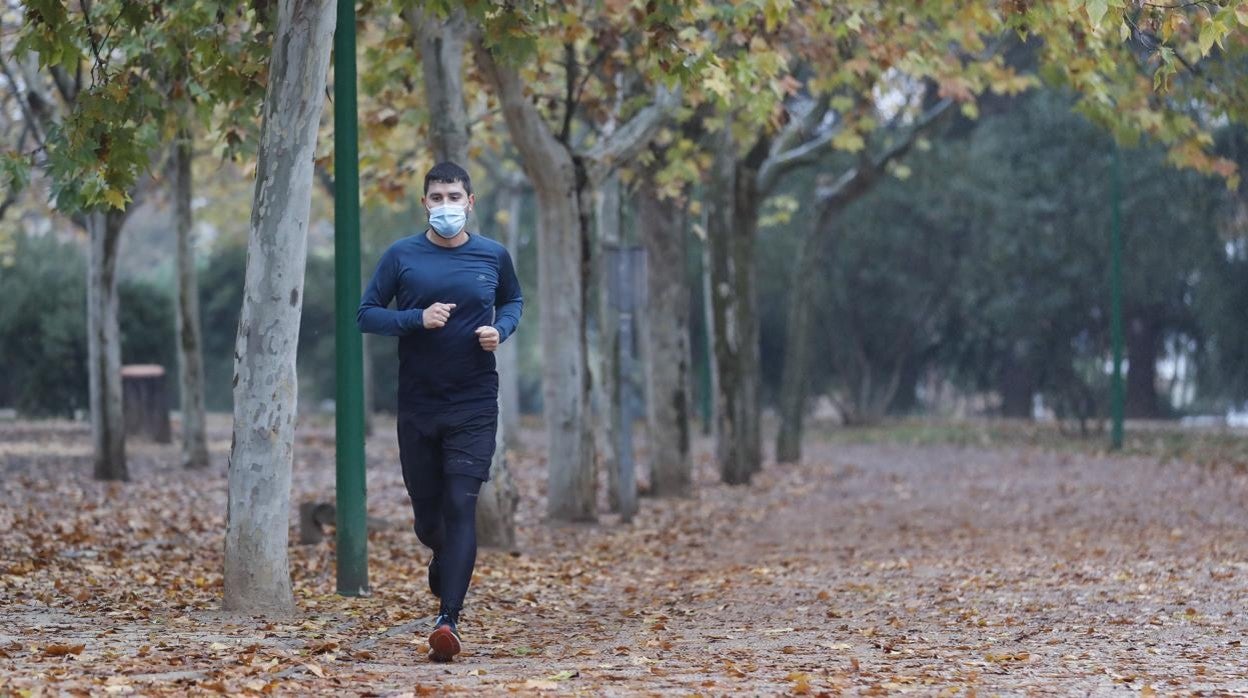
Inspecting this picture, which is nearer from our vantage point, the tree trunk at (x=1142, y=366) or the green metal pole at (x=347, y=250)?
the green metal pole at (x=347, y=250)

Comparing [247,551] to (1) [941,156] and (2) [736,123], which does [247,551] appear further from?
(1) [941,156]

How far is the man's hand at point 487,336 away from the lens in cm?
769

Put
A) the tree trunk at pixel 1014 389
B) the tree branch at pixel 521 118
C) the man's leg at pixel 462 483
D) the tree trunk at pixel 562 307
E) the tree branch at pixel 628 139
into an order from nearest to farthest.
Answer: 1. the man's leg at pixel 462 483
2. the tree branch at pixel 521 118
3. the tree trunk at pixel 562 307
4. the tree branch at pixel 628 139
5. the tree trunk at pixel 1014 389

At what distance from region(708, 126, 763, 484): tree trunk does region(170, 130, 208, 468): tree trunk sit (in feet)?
20.7

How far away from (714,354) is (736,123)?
3.27 meters

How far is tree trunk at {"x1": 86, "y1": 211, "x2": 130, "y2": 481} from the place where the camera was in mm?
19312

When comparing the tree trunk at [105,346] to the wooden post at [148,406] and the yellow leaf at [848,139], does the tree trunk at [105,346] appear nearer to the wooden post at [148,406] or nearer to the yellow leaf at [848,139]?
the yellow leaf at [848,139]

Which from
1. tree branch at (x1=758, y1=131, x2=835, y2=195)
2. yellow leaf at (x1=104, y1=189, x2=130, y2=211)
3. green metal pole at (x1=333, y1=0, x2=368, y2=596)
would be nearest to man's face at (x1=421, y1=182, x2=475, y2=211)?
green metal pole at (x1=333, y1=0, x2=368, y2=596)

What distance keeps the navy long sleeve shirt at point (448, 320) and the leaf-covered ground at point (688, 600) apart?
1.16 metres

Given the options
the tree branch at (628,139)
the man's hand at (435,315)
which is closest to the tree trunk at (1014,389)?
the tree branch at (628,139)

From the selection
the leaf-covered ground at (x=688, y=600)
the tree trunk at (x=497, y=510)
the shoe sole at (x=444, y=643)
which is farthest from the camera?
the tree trunk at (x=497, y=510)

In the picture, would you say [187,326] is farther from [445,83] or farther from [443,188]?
[443,188]

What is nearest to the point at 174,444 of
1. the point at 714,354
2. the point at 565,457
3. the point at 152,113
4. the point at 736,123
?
the point at 714,354

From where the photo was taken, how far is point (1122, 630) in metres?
8.98
